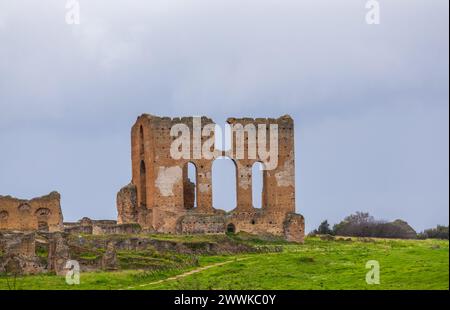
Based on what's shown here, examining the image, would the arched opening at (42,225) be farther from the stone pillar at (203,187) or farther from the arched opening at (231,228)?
the arched opening at (231,228)

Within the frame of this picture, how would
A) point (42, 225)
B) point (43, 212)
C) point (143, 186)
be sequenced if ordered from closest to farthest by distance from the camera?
1. point (42, 225)
2. point (43, 212)
3. point (143, 186)

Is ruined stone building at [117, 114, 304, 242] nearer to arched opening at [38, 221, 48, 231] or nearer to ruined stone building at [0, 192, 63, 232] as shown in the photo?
ruined stone building at [0, 192, 63, 232]

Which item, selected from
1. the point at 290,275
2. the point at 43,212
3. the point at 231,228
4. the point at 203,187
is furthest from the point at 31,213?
the point at 290,275

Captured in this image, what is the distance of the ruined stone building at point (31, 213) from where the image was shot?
55.9 metres

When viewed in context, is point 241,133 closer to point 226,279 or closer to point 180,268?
point 180,268

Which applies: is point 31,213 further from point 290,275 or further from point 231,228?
point 290,275

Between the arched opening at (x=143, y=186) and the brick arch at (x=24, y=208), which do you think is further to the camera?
the arched opening at (x=143, y=186)

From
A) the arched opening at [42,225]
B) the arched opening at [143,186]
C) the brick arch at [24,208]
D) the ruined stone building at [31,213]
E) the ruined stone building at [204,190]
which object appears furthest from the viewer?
the arched opening at [143,186]

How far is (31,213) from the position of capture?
2213 inches

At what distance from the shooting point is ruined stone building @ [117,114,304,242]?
189 feet

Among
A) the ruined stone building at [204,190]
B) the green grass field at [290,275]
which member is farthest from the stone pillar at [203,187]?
the green grass field at [290,275]

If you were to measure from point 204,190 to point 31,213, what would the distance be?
931 centimetres

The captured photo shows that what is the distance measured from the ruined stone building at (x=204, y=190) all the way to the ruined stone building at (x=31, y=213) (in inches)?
187

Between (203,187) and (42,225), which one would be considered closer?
(42,225)
